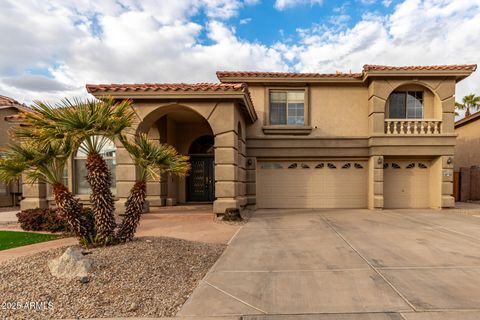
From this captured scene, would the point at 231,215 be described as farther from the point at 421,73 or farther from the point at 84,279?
the point at 421,73

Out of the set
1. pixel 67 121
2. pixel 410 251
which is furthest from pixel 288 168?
pixel 67 121

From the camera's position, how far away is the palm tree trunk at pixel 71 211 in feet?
18.3

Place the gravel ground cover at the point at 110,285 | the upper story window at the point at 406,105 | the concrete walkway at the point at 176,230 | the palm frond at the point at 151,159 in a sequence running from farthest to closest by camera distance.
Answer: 1. the upper story window at the point at 406,105
2. the concrete walkway at the point at 176,230
3. the palm frond at the point at 151,159
4. the gravel ground cover at the point at 110,285

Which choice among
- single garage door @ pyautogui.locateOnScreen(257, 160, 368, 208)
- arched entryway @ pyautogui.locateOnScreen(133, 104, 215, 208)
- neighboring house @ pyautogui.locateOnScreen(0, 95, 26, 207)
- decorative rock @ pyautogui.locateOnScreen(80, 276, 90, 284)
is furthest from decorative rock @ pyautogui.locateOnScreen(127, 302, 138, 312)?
neighboring house @ pyautogui.locateOnScreen(0, 95, 26, 207)

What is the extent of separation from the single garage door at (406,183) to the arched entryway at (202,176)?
8.81 m

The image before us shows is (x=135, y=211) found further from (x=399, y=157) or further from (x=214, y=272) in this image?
(x=399, y=157)

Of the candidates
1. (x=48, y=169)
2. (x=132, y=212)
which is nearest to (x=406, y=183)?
(x=132, y=212)

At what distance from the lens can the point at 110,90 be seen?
32.3 ft

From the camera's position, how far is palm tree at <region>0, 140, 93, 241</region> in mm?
5352

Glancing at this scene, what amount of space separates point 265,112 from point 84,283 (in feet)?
35.4

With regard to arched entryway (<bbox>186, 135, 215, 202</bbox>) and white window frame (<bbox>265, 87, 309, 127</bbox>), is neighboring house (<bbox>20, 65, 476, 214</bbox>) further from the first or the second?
arched entryway (<bbox>186, 135, 215, 202</bbox>)

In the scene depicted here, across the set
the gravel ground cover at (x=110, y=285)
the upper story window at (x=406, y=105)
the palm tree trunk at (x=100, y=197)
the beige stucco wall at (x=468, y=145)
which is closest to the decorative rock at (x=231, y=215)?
the gravel ground cover at (x=110, y=285)

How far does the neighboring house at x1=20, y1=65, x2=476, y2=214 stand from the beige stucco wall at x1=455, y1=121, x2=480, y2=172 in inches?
271

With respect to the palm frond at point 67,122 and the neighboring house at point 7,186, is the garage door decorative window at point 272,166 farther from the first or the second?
the neighboring house at point 7,186
